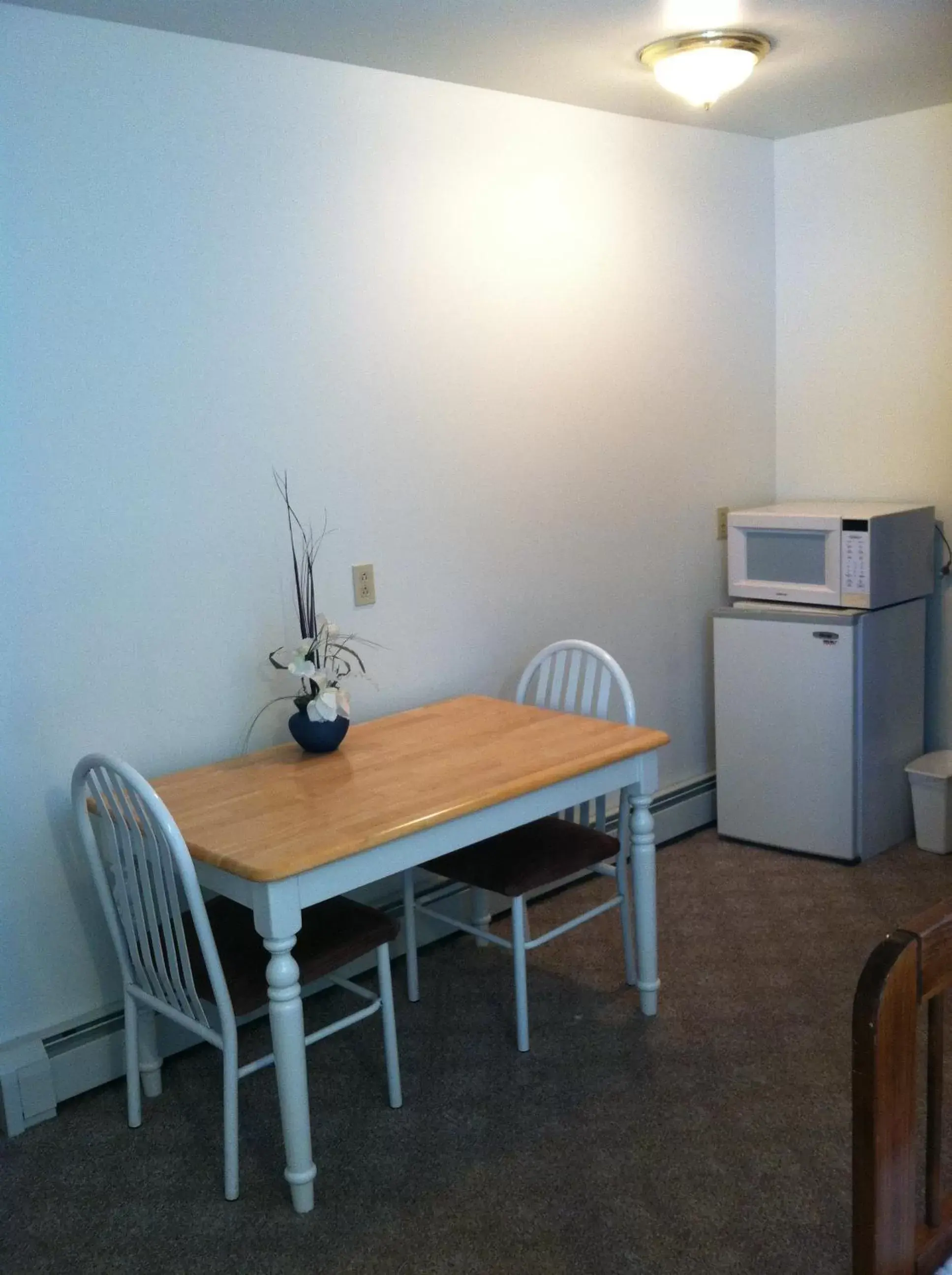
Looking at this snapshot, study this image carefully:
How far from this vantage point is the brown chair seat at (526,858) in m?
2.58

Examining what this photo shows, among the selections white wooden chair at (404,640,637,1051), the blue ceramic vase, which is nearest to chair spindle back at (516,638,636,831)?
white wooden chair at (404,640,637,1051)

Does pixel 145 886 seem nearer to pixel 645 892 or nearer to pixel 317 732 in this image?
pixel 317 732

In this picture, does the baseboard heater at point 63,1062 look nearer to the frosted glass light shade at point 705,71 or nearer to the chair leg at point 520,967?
the chair leg at point 520,967

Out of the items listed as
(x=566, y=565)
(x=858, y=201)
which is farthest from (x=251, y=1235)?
(x=858, y=201)

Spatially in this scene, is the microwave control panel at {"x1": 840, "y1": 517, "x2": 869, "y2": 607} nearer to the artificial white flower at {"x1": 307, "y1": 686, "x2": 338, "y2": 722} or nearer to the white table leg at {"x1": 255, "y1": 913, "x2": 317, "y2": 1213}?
the artificial white flower at {"x1": 307, "y1": 686, "x2": 338, "y2": 722}

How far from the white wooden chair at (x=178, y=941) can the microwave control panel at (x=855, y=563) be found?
1.84 meters

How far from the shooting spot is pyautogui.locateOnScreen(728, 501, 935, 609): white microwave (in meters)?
3.46

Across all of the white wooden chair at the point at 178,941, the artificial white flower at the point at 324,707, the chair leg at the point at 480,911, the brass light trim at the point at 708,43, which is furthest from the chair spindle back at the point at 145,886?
the brass light trim at the point at 708,43

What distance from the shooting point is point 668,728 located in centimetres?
392

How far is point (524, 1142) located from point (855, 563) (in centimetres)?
196

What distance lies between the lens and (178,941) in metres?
2.11

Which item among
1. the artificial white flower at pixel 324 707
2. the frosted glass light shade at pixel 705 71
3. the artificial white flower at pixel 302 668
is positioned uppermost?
the frosted glass light shade at pixel 705 71

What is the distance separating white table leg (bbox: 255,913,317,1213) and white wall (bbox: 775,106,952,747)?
261 cm

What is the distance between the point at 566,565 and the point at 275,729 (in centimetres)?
110
